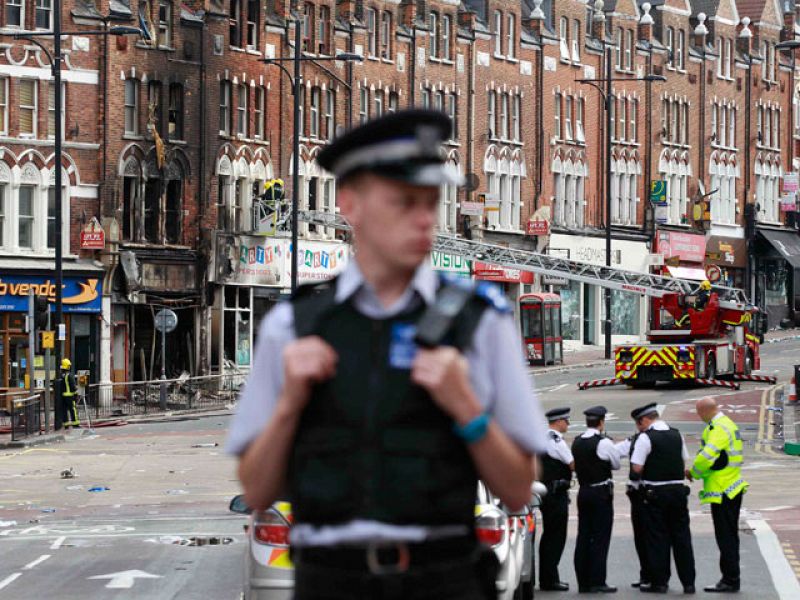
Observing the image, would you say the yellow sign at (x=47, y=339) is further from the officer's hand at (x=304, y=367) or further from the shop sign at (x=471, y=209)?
the officer's hand at (x=304, y=367)

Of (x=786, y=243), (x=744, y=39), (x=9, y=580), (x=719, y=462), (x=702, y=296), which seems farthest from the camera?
(x=786, y=243)

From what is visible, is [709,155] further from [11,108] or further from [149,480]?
[149,480]

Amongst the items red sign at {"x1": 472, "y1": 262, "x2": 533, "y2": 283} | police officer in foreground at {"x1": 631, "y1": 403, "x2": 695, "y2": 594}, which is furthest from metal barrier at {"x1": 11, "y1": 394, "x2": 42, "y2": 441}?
red sign at {"x1": 472, "y1": 262, "x2": 533, "y2": 283}

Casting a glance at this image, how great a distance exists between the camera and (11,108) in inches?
2108

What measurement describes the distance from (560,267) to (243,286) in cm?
1169

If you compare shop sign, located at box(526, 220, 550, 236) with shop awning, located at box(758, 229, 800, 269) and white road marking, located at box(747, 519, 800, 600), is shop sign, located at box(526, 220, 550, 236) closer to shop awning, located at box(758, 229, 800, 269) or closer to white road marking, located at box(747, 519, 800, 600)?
shop awning, located at box(758, 229, 800, 269)

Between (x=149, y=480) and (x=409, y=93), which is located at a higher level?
(x=409, y=93)

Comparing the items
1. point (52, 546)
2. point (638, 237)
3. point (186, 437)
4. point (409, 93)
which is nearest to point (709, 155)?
point (638, 237)

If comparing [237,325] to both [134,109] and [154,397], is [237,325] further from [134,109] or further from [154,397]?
[154,397]

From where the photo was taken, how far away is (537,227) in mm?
74688

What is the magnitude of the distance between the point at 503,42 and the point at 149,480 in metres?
45.1

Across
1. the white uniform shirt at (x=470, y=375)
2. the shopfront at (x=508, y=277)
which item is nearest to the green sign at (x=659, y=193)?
the shopfront at (x=508, y=277)

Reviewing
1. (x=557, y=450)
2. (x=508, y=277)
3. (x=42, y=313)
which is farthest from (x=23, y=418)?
(x=508, y=277)

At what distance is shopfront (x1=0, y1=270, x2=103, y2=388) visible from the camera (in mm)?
52375
